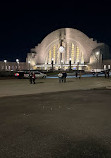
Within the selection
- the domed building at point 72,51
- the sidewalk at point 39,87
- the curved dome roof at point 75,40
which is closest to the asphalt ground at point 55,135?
the sidewalk at point 39,87

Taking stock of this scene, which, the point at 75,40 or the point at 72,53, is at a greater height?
the point at 75,40

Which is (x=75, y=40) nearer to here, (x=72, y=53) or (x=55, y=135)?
(x=72, y=53)

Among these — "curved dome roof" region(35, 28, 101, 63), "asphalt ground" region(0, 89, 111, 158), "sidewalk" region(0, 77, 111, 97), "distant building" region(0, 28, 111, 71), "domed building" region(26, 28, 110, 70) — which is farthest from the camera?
"curved dome roof" region(35, 28, 101, 63)

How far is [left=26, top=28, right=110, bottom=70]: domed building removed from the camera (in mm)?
84125

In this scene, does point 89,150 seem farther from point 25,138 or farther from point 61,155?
point 25,138

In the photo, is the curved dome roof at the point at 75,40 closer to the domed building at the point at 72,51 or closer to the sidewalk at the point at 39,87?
the domed building at the point at 72,51

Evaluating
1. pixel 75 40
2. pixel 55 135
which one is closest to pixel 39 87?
pixel 55 135

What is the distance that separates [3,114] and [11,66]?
10226 centimetres

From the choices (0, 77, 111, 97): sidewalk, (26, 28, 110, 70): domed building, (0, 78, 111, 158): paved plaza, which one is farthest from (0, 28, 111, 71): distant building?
(0, 78, 111, 158): paved plaza

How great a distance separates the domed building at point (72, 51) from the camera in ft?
276

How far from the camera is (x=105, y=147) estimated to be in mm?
3914

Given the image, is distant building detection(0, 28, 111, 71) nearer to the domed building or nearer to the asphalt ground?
the domed building

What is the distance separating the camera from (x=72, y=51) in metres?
92.3

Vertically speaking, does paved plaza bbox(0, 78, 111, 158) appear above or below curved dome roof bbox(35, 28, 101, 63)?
below
